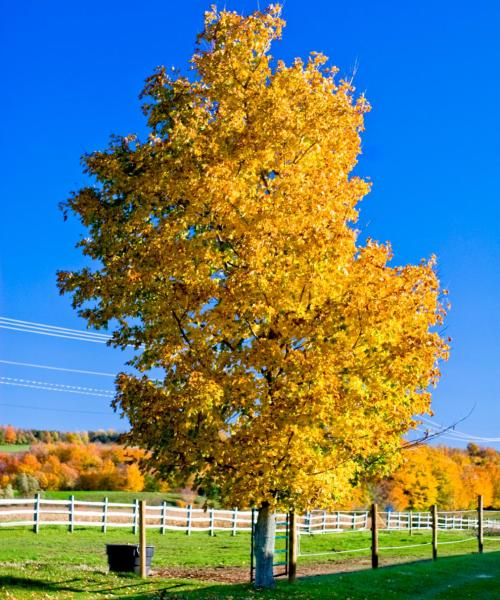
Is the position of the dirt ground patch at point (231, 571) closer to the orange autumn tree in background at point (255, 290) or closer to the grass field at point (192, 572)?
the grass field at point (192, 572)

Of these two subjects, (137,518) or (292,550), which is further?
(137,518)

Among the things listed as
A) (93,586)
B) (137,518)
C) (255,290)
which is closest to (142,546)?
(93,586)

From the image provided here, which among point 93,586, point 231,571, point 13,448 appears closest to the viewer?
point 93,586

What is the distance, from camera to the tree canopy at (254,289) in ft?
56.2

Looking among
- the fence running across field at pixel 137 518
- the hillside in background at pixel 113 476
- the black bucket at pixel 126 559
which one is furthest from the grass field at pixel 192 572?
the hillside in background at pixel 113 476

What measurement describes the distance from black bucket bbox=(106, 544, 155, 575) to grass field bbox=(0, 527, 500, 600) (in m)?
0.40

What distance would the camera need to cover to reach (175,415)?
1739 centimetres

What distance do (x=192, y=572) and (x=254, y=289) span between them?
37.2 feet

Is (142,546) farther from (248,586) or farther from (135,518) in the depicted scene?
(135,518)

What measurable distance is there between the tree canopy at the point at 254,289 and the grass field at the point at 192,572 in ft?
10.1

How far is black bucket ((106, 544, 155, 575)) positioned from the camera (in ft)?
71.9

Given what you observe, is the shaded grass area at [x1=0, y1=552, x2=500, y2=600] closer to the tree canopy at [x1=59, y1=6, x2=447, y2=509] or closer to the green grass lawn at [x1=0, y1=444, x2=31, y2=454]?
the tree canopy at [x1=59, y1=6, x2=447, y2=509]

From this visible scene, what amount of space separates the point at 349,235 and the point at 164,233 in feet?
13.4

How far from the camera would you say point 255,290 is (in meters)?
17.0
